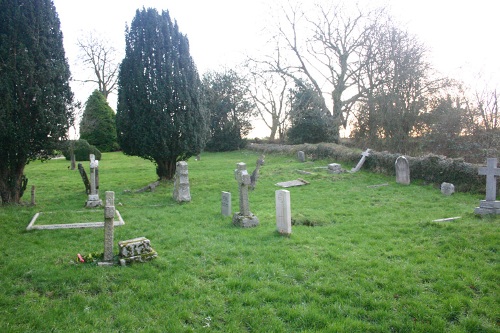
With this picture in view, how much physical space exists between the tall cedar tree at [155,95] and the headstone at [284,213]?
8677 millimetres

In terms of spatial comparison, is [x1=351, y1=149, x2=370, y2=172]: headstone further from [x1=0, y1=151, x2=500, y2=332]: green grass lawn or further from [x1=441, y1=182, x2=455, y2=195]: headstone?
[x1=0, y1=151, x2=500, y2=332]: green grass lawn

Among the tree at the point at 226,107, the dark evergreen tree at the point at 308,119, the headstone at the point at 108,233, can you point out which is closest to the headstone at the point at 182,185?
the headstone at the point at 108,233

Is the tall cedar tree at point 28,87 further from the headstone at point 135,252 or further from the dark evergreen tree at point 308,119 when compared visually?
the dark evergreen tree at point 308,119

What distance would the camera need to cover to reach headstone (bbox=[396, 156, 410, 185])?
46.8 feet

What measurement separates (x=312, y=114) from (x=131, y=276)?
24.7 meters

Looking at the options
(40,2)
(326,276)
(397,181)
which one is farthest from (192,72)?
(326,276)

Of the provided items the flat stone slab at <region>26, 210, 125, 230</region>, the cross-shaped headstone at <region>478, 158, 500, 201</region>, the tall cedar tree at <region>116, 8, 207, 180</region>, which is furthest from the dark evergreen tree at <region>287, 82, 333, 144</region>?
the flat stone slab at <region>26, 210, 125, 230</region>

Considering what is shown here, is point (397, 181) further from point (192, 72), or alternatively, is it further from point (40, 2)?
point (40, 2)

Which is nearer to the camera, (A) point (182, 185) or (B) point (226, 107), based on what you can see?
(A) point (182, 185)

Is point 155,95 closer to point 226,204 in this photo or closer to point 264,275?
point 226,204

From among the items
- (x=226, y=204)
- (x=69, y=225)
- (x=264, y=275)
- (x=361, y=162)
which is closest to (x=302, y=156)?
(x=361, y=162)

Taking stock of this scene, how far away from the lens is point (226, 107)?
1387 inches

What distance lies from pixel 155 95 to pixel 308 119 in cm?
1664

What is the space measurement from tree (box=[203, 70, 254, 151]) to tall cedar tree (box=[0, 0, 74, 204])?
23.5 meters
